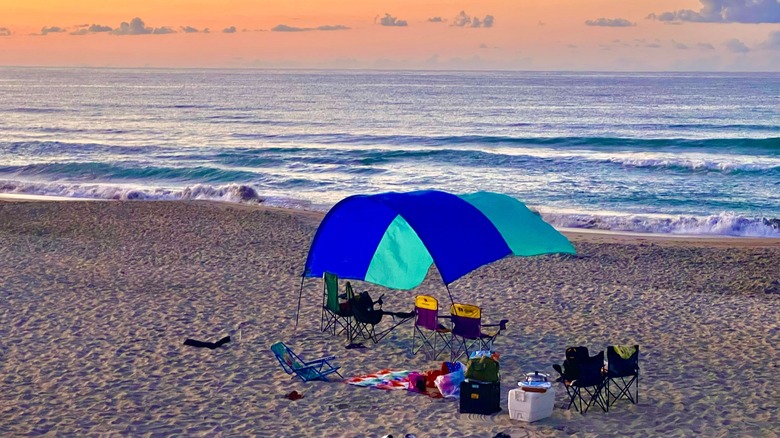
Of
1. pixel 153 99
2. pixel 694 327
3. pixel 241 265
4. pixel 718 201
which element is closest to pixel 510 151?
pixel 718 201

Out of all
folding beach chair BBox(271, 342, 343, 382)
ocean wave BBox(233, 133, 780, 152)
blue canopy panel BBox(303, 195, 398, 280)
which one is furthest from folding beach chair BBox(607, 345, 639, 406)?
ocean wave BBox(233, 133, 780, 152)

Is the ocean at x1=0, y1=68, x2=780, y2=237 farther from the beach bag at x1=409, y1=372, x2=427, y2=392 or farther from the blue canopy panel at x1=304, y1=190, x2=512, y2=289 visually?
the beach bag at x1=409, y1=372, x2=427, y2=392

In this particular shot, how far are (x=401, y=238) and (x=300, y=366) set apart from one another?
303 centimetres

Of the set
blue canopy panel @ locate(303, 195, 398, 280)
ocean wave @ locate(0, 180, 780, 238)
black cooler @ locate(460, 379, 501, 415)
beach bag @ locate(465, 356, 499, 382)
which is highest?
blue canopy panel @ locate(303, 195, 398, 280)

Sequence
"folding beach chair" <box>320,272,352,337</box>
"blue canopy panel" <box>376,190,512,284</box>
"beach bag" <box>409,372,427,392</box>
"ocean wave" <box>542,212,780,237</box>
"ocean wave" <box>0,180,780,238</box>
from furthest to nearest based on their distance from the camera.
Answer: "ocean wave" <box>0,180,780,238</box>, "ocean wave" <box>542,212,780,237</box>, "folding beach chair" <box>320,272,352,337</box>, "blue canopy panel" <box>376,190,512,284</box>, "beach bag" <box>409,372,427,392</box>

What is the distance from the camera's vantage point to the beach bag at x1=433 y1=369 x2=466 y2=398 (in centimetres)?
911

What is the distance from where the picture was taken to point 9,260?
16.1 meters

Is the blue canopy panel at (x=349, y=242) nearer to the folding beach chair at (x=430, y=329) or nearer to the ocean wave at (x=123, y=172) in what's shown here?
the folding beach chair at (x=430, y=329)

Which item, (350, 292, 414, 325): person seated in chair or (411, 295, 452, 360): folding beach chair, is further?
(350, 292, 414, 325): person seated in chair

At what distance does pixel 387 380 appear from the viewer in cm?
968

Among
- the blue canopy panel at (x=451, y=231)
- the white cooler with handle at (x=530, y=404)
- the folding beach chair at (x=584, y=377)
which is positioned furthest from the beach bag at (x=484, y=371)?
the blue canopy panel at (x=451, y=231)

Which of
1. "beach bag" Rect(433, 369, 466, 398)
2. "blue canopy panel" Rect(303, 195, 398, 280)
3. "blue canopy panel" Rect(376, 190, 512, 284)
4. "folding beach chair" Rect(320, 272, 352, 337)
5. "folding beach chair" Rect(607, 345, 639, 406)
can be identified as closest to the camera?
"folding beach chair" Rect(607, 345, 639, 406)

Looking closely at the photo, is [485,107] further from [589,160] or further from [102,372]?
[102,372]

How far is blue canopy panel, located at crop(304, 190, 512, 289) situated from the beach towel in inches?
50.3
